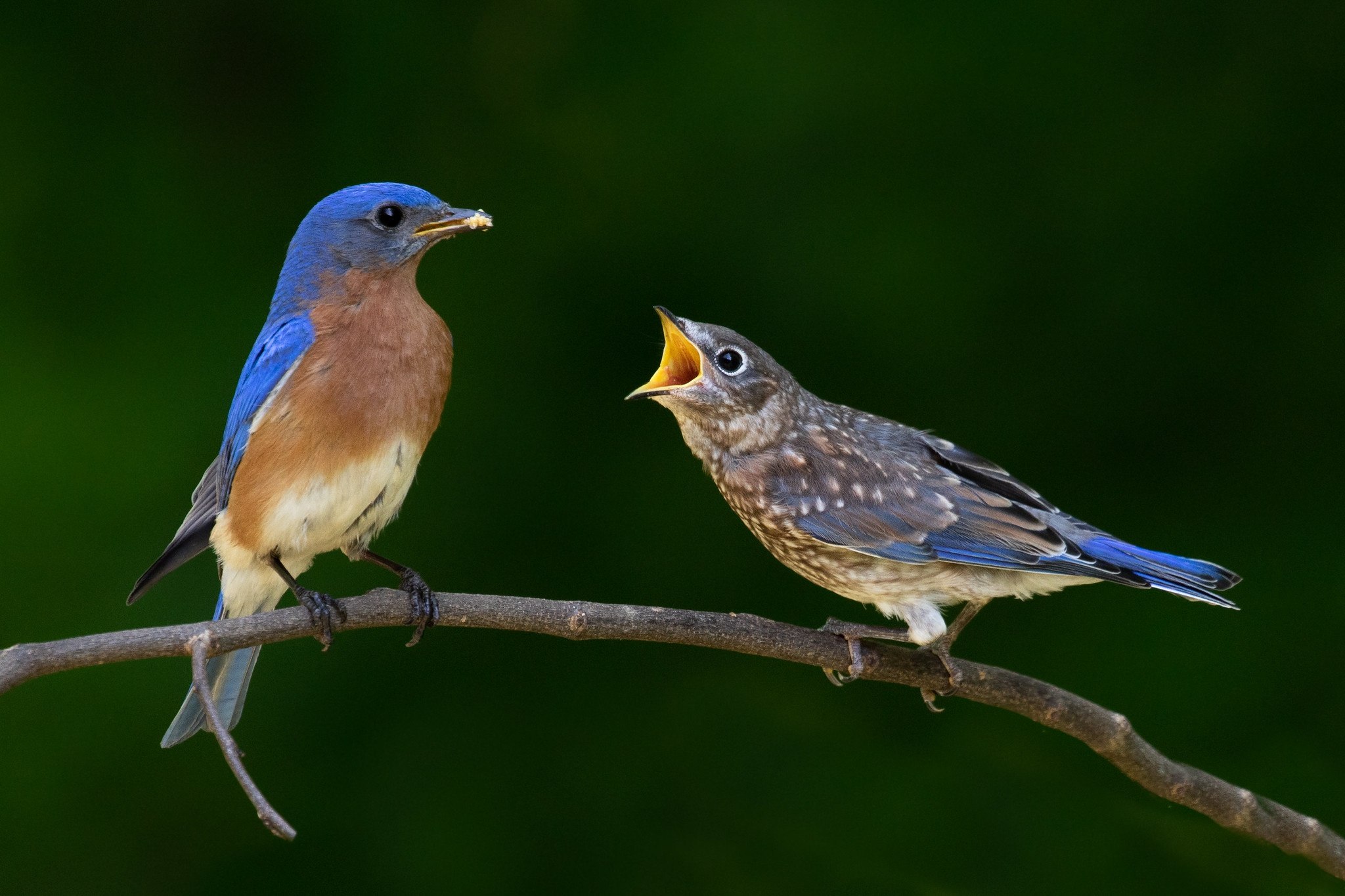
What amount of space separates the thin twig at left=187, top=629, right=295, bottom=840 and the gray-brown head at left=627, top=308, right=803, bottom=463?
98cm

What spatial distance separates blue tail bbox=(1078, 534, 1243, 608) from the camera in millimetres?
2389

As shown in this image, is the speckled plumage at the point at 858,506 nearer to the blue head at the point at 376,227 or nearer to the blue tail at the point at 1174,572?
the blue tail at the point at 1174,572

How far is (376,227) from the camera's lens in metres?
2.49

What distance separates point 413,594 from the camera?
2.60 meters

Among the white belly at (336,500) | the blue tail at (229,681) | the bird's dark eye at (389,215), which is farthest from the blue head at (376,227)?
the blue tail at (229,681)

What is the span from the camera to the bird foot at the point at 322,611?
233 centimetres

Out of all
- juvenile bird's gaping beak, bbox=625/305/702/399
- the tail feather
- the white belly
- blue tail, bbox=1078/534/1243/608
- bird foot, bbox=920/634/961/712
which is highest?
juvenile bird's gaping beak, bbox=625/305/702/399

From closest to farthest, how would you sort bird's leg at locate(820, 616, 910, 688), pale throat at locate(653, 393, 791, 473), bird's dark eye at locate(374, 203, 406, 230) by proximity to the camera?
bird's dark eye at locate(374, 203, 406, 230) → bird's leg at locate(820, 616, 910, 688) → pale throat at locate(653, 393, 791, 473)

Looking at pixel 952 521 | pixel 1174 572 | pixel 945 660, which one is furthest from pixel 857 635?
pixel 1174 572

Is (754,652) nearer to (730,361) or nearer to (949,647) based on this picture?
(949,647)

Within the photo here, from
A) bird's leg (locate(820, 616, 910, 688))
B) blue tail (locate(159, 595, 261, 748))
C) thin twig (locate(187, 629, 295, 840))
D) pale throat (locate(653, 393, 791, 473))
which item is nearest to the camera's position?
thin twig (locate(187, 629, 295, 840))

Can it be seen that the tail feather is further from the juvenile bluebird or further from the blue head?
the blue head

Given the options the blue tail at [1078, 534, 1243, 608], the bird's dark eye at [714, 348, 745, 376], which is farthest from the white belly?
the blue tail at [1078, 534, 1243, 608]

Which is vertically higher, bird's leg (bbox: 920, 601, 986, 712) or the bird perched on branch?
the bird perched on branch
